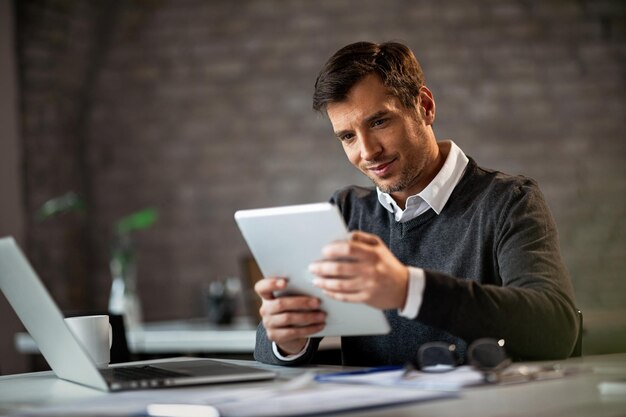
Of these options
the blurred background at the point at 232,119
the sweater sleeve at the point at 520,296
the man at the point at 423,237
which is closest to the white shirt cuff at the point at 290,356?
the man at the point at 423,237

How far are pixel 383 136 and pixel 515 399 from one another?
3.34ft

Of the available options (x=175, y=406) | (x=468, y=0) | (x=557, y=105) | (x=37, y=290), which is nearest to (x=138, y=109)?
(x=468, y=0)

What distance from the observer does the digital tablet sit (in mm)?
1592

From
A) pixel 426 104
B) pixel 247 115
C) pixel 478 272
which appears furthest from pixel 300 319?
pixel 247 115

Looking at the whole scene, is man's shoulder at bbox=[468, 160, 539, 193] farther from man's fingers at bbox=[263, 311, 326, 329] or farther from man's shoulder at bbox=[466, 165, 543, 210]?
man's fingers at bbox=[263, 311, 326, 329]

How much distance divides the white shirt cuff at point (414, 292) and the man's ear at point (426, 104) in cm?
81

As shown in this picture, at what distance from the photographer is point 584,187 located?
5570 mm

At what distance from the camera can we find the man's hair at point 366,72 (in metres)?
2.21

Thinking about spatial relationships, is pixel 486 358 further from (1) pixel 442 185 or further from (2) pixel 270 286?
(1) pixel 442 185

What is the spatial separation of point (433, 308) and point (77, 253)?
15.4 ft

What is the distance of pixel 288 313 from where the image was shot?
1.79 m

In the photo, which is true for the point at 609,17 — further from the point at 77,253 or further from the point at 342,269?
the point at 342,269

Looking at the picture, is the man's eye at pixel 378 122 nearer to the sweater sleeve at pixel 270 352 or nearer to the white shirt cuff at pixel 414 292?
the sweater sleeve at pixel 270 352

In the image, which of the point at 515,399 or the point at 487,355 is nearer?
the point at 515,399
